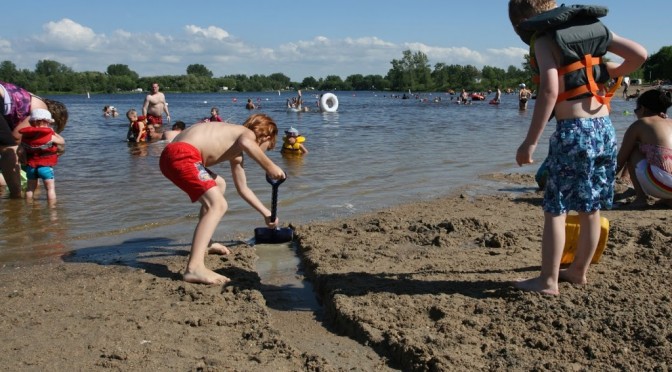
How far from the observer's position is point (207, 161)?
4613 mm

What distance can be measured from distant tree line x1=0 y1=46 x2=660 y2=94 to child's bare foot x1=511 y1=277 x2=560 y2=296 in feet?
310

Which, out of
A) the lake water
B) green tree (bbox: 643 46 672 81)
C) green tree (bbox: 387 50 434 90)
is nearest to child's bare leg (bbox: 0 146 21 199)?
the lake water

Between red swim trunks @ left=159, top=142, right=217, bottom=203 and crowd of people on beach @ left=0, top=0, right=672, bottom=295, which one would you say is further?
red swim trunks @ left=159, top=142, right=217, bottom=203

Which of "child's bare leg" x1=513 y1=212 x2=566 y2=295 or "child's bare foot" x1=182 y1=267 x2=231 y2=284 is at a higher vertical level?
"child's bare leg" x1=513 y1=212 x2=566 y2=295

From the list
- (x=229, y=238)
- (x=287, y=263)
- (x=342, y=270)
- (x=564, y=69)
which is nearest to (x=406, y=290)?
(x=342, y=270)

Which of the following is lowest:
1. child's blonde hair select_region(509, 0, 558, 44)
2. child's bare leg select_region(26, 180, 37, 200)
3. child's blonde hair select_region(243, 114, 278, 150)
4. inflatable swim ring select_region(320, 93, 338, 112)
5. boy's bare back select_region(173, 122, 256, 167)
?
child's bare leg select_region(26, 180, 37, 200)

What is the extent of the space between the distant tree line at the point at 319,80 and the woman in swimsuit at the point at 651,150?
9084 centimetres

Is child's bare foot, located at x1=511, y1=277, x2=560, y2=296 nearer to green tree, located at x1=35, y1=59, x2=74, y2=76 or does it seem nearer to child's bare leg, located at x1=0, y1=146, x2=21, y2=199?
child's bare leg, located at x1=0, y1=146, x2=21, y2=199

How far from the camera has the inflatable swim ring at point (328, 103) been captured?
3331 cm

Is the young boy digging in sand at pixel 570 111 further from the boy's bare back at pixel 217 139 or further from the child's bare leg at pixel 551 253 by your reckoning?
the boy's bare back at pixel 217 139

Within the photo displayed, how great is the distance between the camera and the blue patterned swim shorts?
3422 mm

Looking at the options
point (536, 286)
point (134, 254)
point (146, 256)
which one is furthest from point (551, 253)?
point (134, 254)

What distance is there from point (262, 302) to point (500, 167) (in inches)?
292

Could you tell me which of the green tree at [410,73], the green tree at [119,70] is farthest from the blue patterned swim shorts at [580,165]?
the green tree at [119,70]
